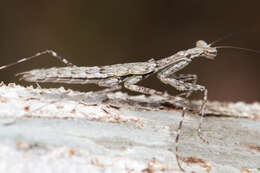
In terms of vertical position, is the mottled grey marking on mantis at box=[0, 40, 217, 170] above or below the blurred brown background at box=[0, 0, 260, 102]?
below

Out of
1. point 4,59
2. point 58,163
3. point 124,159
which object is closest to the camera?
point 58,163

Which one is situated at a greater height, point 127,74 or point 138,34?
point 138,34

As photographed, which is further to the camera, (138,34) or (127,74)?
(138,34)

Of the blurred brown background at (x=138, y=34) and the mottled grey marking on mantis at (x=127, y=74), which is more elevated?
the blurred brown background at (x=138, y=34)

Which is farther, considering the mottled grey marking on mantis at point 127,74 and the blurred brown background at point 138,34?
the blurred brown background at point 138,34

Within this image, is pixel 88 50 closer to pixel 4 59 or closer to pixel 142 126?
pixel 4 59

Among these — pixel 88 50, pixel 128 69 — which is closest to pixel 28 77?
pixel 128 69

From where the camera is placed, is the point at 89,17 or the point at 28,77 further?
the point at 89,17

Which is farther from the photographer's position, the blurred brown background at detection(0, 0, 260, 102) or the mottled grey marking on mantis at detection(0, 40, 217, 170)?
the blurred brown background at detection(0, 0, 260, 102)
